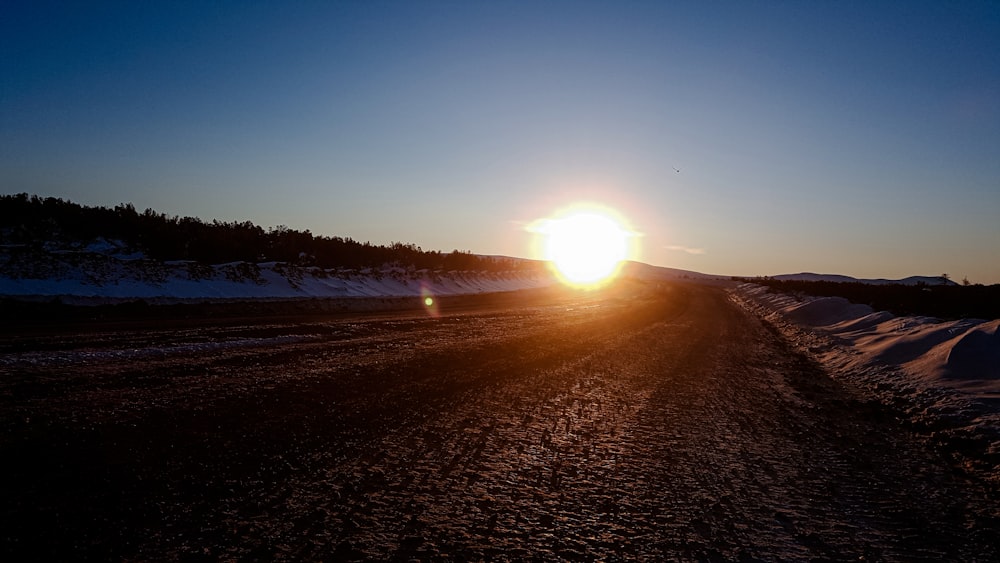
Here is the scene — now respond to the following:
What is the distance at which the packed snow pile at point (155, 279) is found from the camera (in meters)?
21.6

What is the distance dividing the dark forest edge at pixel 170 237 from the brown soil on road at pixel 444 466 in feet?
60.0

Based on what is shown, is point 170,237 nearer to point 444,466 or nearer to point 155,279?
point 155,279

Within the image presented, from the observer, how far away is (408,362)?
12547 millimetres

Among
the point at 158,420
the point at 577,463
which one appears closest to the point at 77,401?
the point at 158,420

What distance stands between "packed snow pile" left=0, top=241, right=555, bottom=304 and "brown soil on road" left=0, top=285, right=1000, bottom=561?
38.1ft

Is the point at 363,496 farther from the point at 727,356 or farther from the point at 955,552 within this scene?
the point at 727,356

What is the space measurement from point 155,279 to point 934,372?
27869 mm

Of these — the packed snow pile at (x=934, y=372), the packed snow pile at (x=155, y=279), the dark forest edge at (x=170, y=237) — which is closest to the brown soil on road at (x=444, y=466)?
the packed snow pile at (x=934, y=372)

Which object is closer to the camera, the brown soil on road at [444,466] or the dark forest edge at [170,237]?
the brown soil on road at [444,466]

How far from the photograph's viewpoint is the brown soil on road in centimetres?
441

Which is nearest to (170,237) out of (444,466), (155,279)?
(155,279)

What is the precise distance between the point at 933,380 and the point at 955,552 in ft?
27.6

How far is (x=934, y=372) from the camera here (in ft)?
39.0

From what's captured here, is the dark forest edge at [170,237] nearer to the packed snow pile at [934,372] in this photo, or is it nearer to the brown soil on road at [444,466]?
the brown soil on road at [444,466]
